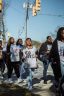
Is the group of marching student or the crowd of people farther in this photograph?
the group of marching student

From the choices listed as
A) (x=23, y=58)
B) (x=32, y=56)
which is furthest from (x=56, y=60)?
(x=23, y=58)

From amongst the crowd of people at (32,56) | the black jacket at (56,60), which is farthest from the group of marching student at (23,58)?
the black jacket at (56,60)

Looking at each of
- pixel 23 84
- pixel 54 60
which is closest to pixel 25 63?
pixel 23 84

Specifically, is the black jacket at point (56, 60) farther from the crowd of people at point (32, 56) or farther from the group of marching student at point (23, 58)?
the group of marching student at point (23, 58)

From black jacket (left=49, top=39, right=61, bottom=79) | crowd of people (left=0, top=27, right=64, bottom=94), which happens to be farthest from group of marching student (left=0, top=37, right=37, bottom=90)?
black jacket (left=49, top=39, right=61, bottom=79)

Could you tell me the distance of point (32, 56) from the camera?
12.6m

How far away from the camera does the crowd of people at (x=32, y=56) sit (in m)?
8.75

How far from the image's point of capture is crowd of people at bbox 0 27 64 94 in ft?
28.7

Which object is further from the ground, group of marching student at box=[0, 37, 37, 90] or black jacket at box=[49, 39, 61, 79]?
black jacket at box=[49, 39, 61, 79]

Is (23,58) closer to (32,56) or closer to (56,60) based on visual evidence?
(32,56)

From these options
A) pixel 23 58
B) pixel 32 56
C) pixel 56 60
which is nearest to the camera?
pixel 56 60

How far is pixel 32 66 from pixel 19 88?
1.10m

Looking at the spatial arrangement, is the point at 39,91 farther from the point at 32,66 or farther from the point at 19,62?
the point at 19,62

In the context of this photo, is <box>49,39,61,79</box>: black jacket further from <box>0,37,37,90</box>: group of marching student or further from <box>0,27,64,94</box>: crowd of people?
<box>0,37,37,90</box>: group of marching student
